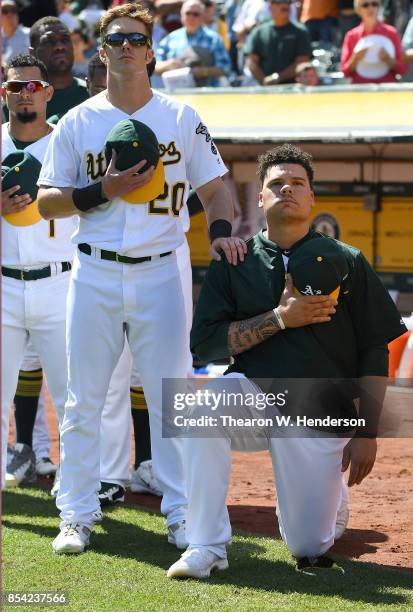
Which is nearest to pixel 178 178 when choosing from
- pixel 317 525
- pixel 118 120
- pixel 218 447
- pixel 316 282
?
pixel 118 120

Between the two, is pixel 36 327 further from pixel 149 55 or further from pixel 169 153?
pixel 149 55

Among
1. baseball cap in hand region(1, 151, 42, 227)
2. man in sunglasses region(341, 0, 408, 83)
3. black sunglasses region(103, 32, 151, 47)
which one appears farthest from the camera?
man in sunglasses region(341, 0, 408, 83)

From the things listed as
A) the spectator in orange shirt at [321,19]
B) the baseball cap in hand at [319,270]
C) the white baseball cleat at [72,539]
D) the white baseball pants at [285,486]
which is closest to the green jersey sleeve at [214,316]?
the white baseball pants at [285,486]

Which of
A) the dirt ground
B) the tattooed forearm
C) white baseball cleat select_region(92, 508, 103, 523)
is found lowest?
the dirt ground

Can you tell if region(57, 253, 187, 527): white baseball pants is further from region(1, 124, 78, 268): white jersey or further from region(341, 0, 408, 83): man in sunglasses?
region(341, 0, 408, 83): man in sunglasses

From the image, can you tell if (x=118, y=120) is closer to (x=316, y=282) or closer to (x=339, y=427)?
(x=316, y=282)

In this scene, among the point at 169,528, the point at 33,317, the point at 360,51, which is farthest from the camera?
the point at 360,51

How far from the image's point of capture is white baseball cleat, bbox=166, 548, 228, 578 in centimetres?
409

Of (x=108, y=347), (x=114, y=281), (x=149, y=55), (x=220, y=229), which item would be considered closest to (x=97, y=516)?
(x=108, y=347)

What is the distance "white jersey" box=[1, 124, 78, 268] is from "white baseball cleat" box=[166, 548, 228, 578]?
1.72m

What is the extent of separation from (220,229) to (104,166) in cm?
54

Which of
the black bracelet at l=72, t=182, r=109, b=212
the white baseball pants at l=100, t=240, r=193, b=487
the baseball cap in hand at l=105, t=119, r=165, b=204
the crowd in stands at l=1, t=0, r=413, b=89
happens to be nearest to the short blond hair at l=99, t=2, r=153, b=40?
the baseball cap in hand at l=105, t=119, r=165, b=204

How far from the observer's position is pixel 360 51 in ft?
33.3

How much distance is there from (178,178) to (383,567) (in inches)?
69.6
